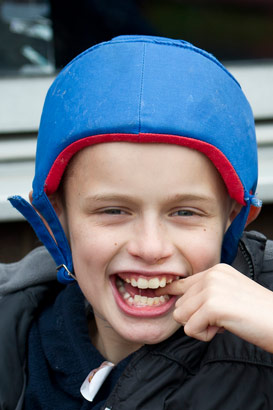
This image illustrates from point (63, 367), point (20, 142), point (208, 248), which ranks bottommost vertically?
point (63, 367)

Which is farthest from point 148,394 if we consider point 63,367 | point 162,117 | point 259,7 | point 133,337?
point 259,7

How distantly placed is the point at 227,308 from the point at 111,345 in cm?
53

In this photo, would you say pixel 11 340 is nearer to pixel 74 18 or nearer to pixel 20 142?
pixel 20 142

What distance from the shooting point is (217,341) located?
1542 mm

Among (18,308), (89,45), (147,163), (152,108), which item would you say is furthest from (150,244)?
(89,45)

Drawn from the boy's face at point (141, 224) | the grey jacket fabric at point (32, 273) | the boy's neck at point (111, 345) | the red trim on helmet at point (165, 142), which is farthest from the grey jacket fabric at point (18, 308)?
the red trim on helmet at point (165, 142)

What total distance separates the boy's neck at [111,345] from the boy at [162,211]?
0.08m

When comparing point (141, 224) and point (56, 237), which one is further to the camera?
point (56, 237)

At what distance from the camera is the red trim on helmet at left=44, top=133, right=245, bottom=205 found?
1430 millimetres

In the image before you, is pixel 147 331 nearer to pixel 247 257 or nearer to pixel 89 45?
pixel 247 257

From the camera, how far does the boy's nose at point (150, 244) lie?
1.44m

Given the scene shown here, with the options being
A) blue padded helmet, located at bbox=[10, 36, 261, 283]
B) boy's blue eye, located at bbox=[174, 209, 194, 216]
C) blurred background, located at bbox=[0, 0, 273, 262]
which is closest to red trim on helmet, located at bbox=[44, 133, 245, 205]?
blue padded helmet, located at bbox=[10, 36, 261, 283]

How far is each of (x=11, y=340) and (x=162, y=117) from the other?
0.79m

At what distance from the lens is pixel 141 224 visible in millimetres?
1478
